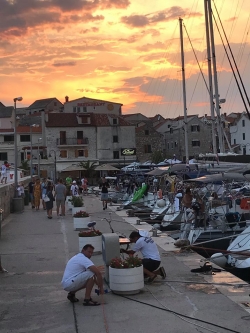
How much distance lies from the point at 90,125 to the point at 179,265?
70.8 meters

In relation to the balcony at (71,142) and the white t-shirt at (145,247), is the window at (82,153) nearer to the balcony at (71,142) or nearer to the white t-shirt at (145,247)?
the balcony at (71,142)

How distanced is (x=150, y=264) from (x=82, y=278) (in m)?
2.07

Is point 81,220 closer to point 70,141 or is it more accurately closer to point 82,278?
point 82,278

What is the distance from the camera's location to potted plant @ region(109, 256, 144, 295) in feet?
31.7

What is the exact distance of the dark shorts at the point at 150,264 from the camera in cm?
1088

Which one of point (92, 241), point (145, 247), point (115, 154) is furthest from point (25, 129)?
point (145, 247)

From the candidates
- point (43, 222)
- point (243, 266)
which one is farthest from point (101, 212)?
point (243, 266)

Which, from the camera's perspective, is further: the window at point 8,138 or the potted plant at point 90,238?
the window at point 8,138

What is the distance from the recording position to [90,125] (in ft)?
272

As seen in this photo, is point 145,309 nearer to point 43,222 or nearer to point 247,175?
point 247,175

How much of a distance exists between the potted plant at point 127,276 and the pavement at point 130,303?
0.54 feet

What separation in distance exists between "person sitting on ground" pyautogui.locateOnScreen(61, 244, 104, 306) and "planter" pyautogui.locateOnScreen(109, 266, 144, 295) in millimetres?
434

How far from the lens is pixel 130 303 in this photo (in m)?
9.27

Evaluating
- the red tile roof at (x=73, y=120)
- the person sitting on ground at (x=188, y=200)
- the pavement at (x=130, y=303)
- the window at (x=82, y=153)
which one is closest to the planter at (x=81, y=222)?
the person sitting on ground at (x=188, y=200)
